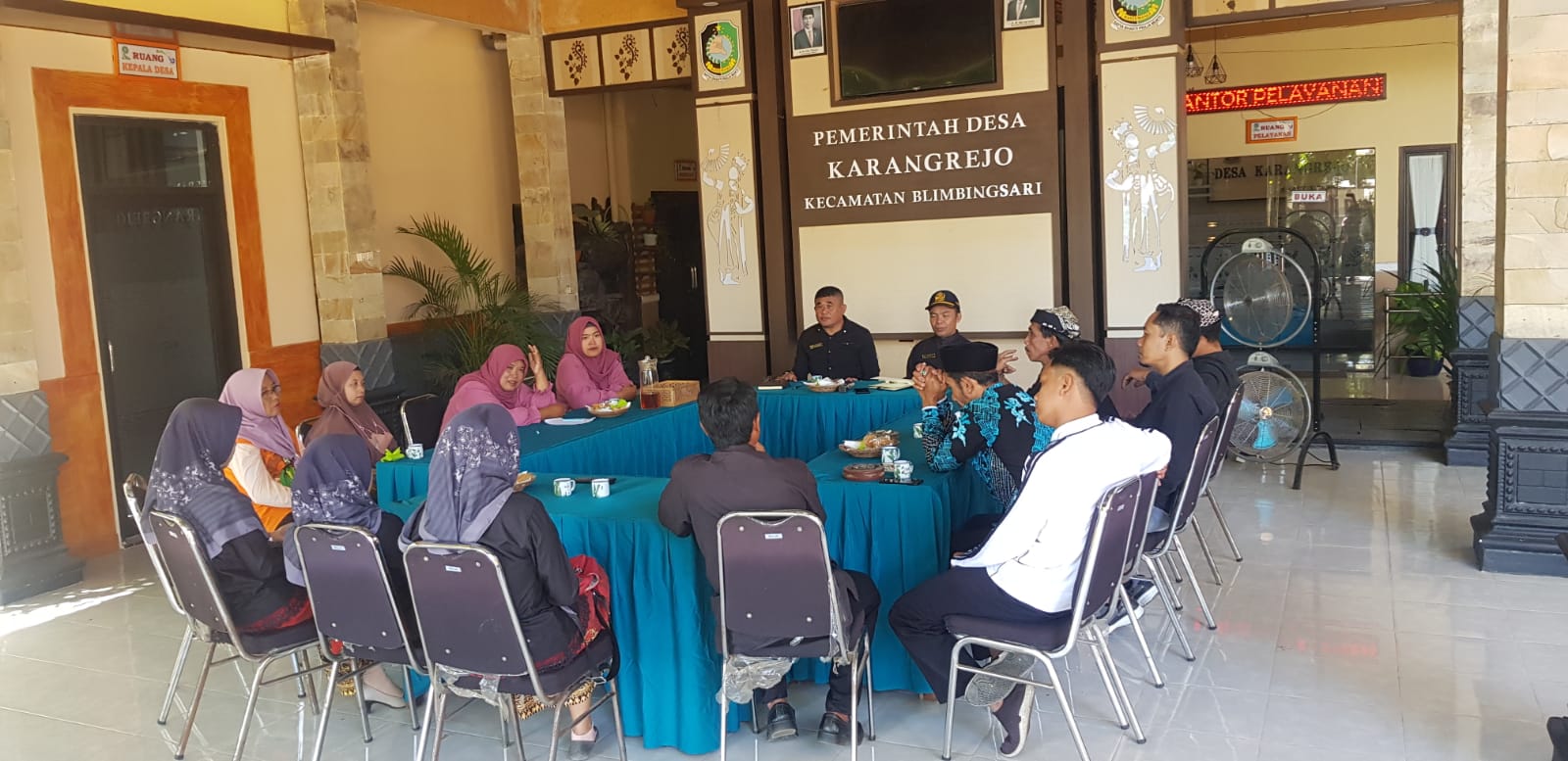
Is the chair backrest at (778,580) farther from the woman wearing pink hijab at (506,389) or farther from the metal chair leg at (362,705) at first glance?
the woman wearing pink hijab at (506,389)

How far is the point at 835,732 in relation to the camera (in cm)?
345

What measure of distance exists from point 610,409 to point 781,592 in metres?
2.48

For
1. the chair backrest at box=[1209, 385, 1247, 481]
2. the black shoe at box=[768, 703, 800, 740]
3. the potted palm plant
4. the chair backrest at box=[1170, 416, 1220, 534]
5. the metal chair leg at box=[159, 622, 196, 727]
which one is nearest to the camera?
the black shoe at box=[768, 703, 800, 740]

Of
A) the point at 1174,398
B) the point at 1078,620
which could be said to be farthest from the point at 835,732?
the point at 1174,398

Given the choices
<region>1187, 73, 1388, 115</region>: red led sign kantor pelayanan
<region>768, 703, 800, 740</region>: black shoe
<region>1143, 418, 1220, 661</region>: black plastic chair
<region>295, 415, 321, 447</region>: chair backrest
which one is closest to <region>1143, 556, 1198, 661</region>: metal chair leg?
<region>1143, 418, 1220, 661</region>: black plastic chair

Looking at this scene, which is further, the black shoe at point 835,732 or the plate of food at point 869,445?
the plate of food at point 869,445

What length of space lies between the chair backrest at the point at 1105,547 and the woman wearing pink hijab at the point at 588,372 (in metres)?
3.17

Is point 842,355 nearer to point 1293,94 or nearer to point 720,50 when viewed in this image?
point 720,50

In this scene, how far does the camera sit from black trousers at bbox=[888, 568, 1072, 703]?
10.3 feet

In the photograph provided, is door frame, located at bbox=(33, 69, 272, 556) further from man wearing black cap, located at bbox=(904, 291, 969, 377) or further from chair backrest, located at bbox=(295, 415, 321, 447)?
man wearing black cap, located at bbox=(904, 291, 969, 377)

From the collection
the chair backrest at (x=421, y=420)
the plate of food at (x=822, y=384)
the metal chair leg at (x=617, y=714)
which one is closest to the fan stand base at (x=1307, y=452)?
the plate of food at (x=822, y=384)

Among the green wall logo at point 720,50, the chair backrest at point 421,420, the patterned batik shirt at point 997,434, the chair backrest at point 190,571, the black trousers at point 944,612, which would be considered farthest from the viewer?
the green wall logo at point 720,50

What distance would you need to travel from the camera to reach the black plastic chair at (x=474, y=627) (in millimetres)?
2844

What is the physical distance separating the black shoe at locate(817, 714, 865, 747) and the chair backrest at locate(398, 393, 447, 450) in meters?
2.69
